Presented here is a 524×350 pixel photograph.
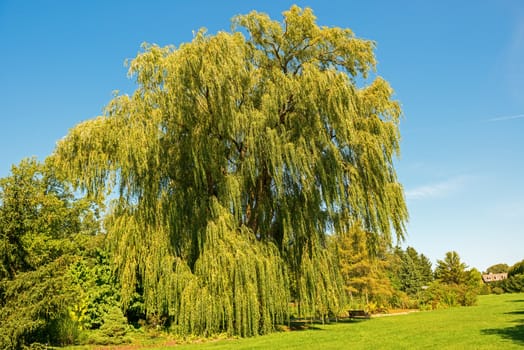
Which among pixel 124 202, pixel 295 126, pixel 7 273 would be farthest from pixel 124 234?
pixel 295 126

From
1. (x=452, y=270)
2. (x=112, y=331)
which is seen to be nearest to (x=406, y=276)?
(x=452, y=270)

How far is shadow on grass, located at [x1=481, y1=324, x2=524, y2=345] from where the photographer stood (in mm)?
8784

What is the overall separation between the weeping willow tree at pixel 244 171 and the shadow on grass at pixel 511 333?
4329mm

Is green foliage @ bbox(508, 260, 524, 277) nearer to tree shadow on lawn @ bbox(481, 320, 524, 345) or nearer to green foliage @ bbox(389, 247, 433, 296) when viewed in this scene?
green foliage @ bbox(389, 247, 433, 296)

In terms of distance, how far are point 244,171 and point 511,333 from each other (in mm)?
Result: 8502

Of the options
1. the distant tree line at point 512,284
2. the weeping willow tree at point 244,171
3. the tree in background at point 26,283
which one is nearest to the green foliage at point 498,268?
the distant tree line at point 512,284

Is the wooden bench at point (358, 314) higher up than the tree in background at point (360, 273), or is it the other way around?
the tree in background at point (360, 273)

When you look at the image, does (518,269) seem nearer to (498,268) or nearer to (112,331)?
(112,331)

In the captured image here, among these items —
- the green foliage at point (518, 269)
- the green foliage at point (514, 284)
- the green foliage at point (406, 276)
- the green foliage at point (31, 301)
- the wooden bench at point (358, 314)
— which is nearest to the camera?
the green foliage at point (31, 301)

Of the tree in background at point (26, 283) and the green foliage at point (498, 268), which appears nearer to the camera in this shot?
the tree in background at point (26, 283)

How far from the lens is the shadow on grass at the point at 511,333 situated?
28.8ft

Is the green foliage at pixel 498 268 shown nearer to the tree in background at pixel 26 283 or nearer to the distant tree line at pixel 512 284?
the distant tree line at pixel 512 284

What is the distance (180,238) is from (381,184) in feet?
23.0

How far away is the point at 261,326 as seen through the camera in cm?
1260
